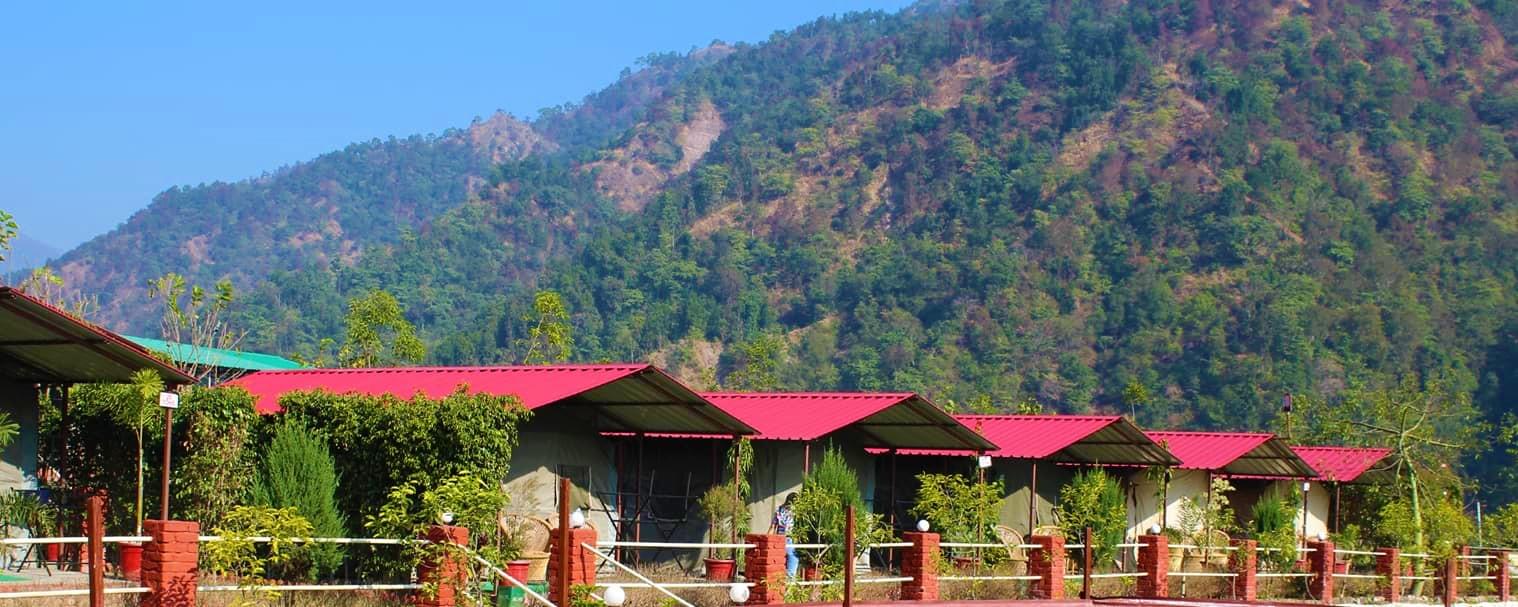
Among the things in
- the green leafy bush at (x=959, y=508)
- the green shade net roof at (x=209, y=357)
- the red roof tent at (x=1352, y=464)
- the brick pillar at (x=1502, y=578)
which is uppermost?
the green shade net roof at (x=209, y=357)

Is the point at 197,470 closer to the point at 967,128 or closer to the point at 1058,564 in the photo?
the point at 1058,564

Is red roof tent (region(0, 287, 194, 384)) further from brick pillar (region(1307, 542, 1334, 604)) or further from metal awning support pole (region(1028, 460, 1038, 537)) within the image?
brick pillar (region(1307, 542, 1334, 604))

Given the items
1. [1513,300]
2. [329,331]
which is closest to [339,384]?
[1513,300]

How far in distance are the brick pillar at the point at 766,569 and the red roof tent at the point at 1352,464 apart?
56.0 feet

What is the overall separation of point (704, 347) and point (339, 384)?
3479 inches

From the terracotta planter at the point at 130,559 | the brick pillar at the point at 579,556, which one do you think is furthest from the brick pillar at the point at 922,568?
the terracotta planter at the point at 130,559

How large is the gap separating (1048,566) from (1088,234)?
291 feet

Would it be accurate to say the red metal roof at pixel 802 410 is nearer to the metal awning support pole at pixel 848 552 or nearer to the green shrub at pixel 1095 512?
the green shrub at pixel 1095 512

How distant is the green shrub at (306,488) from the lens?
17859 millimetres

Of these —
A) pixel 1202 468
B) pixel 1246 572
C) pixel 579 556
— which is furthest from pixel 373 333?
pixel 579 556

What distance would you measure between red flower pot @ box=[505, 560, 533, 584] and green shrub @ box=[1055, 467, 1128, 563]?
420 inches

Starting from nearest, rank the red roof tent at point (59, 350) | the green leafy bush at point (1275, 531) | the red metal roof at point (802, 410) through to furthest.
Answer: the red roof tent at point (59, 350) → the red metal roof at point (802, 410) → the green leafy bush at point (1275, 531)

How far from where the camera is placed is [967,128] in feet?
427

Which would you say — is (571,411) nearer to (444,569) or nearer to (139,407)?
(139,407)
